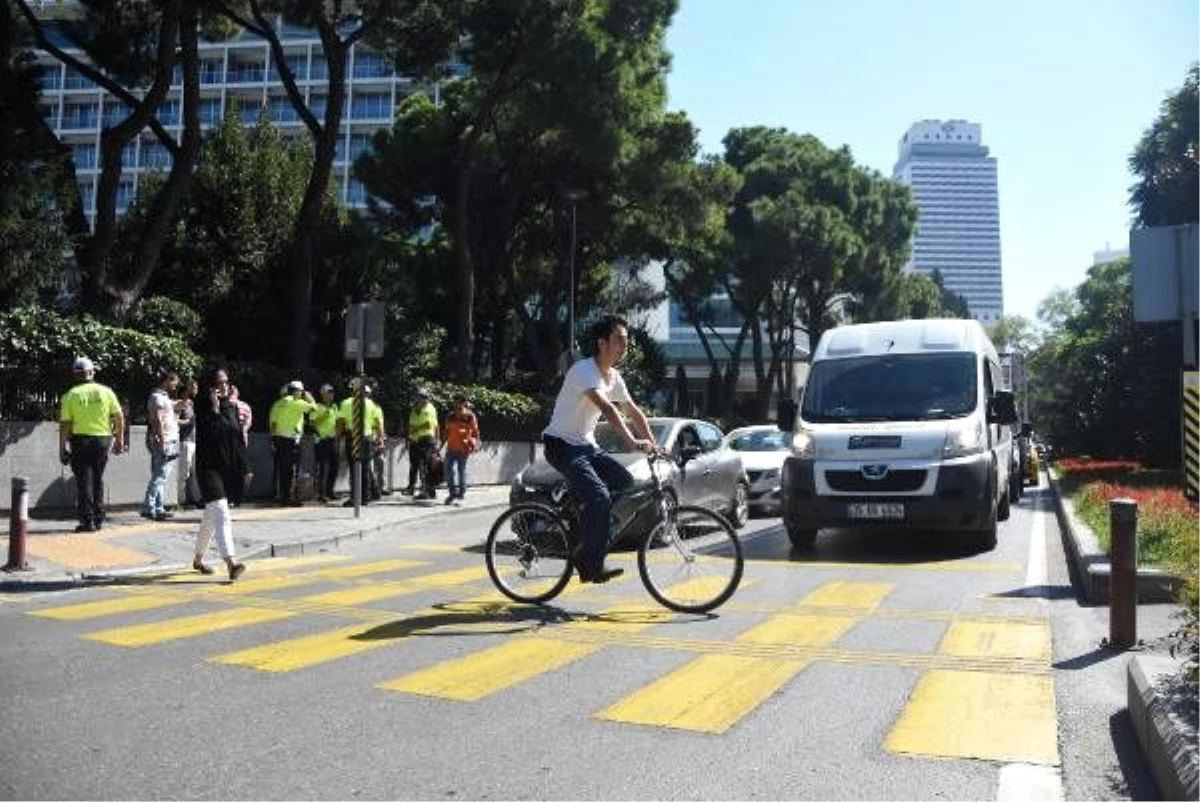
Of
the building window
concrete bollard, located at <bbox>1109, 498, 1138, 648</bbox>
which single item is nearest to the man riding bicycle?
concrete bollard, located at <bbox>1109, 498, 1138, 648</bbox>

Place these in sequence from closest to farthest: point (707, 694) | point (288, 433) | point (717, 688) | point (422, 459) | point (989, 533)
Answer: point (707, 694) → point (717, 688) → point (989, 533) → point (288, 433) → point (422, 459)

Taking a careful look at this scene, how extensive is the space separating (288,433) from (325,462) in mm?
1244

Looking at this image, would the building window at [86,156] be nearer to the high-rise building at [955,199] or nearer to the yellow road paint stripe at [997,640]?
the yellow road paint stripe at [997,640]

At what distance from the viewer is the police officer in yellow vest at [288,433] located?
→ 50.2 feet

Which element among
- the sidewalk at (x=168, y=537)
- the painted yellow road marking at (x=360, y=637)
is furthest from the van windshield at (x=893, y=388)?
the sidewalk at (x=168, y=537)

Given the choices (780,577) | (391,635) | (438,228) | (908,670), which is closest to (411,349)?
(438,228)

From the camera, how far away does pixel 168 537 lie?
37.2 ft

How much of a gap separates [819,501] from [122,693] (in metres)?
6.98

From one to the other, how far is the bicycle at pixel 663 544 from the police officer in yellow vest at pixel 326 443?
9245 millimetres

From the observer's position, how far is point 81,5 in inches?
842

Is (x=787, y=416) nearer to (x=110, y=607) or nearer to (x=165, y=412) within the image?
(x=110, y=607)

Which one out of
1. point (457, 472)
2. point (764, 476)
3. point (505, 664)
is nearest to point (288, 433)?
point (457, 472)

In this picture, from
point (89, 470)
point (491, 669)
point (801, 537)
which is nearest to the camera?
point (491, 669)

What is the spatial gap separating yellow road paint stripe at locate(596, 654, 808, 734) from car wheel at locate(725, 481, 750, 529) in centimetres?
740
